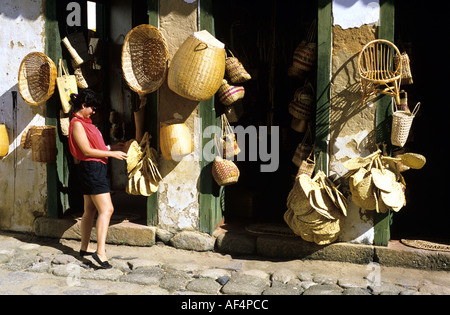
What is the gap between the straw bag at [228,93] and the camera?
19.0 ft

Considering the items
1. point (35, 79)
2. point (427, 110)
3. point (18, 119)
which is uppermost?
point (35, 79)

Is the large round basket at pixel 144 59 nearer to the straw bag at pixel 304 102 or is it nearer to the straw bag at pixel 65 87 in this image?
the straw bag at pixel 65 87

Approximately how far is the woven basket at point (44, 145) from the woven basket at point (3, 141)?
0.45m

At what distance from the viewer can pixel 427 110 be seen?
6516 millimetres

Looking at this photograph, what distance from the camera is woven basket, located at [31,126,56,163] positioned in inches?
240

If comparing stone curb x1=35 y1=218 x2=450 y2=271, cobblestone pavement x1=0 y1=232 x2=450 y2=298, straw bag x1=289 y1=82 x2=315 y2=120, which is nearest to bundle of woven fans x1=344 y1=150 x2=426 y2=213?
stone curb x1=35 y1=218 x2=450 y2=271

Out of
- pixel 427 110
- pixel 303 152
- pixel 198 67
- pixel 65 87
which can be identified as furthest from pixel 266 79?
pixel 65 87

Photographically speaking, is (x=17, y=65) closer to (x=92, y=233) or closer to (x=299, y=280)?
(x=92, y=233)

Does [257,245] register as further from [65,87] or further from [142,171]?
[65,87]

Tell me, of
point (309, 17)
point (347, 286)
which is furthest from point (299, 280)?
point (309, 17)

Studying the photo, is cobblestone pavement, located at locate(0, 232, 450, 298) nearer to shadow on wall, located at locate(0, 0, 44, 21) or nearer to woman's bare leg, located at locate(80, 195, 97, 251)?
woman's bare leg, located at locate(80, 195, 97, 251)

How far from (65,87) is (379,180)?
3.83 metres

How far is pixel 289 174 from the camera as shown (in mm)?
7047

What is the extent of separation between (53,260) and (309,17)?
4.36 metres
